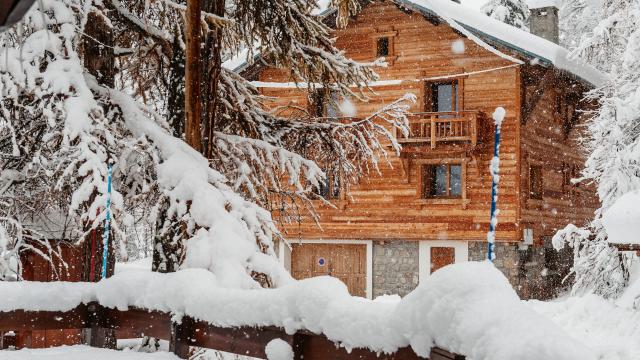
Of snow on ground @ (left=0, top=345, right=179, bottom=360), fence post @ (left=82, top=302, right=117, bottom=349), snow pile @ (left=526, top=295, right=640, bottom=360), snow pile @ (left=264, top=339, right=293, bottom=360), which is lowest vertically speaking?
snow pile @ (left=526, top=295, right=640, bottom=360)

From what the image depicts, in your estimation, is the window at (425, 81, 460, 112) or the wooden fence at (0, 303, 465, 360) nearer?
the wooden fence at (0, 303, 465, 360)

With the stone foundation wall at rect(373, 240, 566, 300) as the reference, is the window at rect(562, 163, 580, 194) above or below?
above

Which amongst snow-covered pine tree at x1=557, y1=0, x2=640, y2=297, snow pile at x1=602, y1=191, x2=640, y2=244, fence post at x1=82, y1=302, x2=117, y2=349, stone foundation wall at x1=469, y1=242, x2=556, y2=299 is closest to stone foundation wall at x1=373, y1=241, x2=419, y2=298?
stone foundation wall at x1=469, y1=242, x2=556, y2=299

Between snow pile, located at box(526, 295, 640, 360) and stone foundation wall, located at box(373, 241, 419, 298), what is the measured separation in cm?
590

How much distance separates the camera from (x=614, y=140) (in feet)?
52.3

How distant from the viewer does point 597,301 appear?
15.5 metres

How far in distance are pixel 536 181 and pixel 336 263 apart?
723 cm

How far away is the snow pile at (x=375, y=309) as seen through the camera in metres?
2.54

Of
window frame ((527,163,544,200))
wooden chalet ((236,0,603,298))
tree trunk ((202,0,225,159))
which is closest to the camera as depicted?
tree trunk ((202,0,225,159))

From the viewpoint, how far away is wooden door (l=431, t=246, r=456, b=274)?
22.1 m

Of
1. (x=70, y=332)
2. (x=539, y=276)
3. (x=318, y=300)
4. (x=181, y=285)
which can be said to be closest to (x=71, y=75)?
(x=181, y=285)

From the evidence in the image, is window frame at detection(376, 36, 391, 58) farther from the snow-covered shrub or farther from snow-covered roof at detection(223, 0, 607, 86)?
the snow-covered shrub

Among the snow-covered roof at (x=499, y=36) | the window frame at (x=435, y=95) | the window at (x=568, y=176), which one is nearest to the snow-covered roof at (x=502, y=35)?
the snow-covered roof at (x=499, y=36)

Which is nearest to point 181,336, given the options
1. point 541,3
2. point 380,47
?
point 380,47
